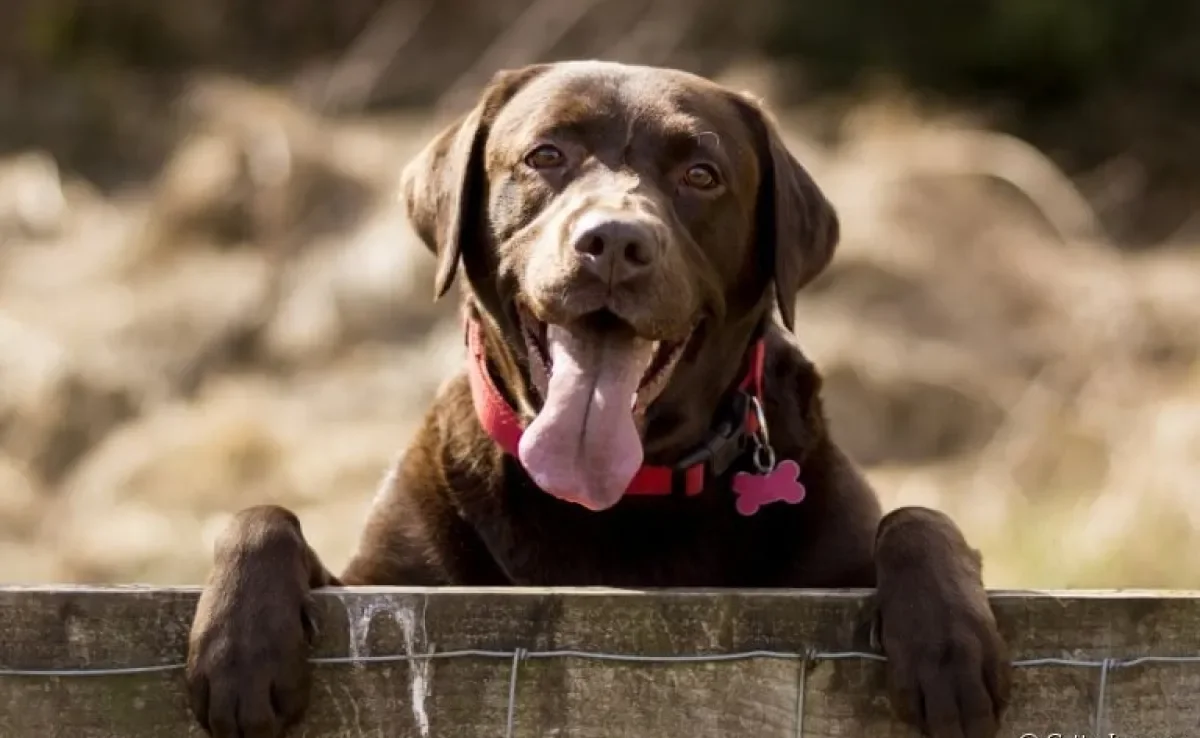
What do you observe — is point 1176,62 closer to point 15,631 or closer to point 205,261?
point 205,261

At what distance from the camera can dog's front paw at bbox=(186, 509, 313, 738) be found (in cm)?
290

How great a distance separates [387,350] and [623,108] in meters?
7.07

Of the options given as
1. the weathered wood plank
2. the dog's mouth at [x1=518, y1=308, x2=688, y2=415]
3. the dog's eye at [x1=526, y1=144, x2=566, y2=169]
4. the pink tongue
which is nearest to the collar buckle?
the dog's mouth at [x1=518, y1=308, x2=688, y2=415]

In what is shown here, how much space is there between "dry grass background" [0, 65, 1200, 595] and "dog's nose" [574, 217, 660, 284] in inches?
164

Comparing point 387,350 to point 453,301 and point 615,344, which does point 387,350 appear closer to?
point 453,301

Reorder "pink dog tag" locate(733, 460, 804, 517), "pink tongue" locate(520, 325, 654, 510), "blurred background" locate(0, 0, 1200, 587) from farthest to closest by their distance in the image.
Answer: "blurred background" locate(0, 0, 1200, 587) < "pink dog tag" locate(733, 460, 804, 517) < "pink tongue" locate(520, 325, 654, 510)

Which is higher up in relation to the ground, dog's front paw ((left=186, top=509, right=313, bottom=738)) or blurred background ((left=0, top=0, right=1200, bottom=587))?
blurred background ((left=0, top=0, right=1200, bottom=587))

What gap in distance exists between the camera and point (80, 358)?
1075cm

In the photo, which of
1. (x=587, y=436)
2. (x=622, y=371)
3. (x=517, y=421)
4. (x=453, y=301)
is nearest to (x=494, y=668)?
(x=587, y=436)

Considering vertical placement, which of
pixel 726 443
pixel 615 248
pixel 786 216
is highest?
pixel 786 216

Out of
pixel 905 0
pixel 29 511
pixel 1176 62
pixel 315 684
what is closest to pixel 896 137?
pixel 905 0

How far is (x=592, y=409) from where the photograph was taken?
11.5ft

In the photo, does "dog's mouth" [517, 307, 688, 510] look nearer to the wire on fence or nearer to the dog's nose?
the dog's nose

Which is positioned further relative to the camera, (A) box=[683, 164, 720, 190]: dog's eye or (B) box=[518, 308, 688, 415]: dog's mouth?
A: (A) box=[683, 164, 720, 190]: dog's eye
